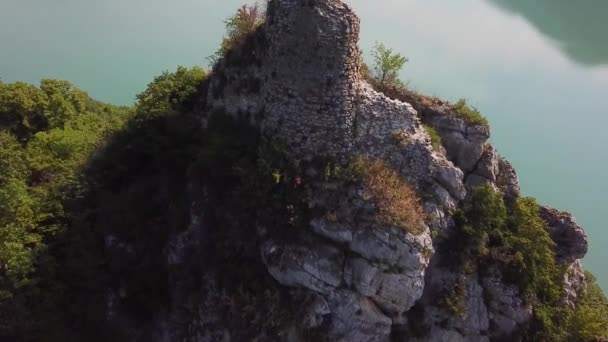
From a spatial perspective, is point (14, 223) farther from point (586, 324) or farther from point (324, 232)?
point (586, 324)

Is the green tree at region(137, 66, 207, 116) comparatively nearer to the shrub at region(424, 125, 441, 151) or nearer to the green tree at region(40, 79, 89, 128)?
the green tree at region(40, 79, 89, 128)

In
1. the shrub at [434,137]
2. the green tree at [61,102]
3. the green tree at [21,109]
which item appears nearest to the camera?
the shrub at [434,137]

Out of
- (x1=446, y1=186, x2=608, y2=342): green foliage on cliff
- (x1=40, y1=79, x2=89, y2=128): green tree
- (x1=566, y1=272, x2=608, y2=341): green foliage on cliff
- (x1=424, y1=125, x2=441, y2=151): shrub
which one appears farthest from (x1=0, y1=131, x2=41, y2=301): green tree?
(x1=566, y1=272, x2=608, y2=341): green foliage on cliff

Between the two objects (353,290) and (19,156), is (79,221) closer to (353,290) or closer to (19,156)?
(19,156)

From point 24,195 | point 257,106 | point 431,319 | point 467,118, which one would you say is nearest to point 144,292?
point 24,195

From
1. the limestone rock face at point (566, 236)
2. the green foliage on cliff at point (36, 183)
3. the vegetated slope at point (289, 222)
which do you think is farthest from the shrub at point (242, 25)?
the limestone rock face at point (566, 236)

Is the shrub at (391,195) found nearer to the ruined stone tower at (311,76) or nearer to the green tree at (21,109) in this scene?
the ruined stone tower at (311,76)
